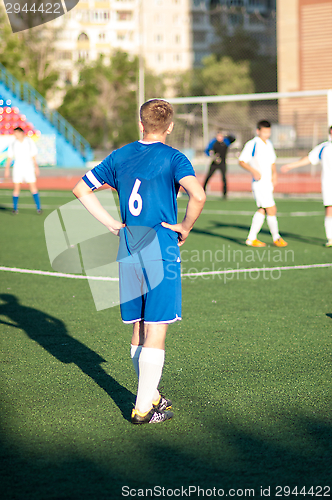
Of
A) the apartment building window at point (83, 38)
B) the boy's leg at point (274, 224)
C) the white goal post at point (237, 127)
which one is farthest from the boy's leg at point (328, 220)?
the apartment building window at point (83, 38)

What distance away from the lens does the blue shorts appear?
10.8ft

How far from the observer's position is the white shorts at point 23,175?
1489 cm

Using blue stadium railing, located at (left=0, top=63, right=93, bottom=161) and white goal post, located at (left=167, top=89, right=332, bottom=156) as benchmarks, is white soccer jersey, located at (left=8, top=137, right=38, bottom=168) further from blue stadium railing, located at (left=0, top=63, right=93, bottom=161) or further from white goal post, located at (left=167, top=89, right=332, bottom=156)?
blue stadium railing, located at (left=0, top=63, right=93, bottom=161)

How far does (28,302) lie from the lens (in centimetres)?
662

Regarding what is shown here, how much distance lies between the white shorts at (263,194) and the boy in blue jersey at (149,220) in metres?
6.71

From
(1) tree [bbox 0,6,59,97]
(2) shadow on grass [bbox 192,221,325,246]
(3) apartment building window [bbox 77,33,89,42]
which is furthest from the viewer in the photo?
(3) apartment building window [bbox 77,33,89,42]

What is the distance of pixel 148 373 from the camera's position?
3.37m

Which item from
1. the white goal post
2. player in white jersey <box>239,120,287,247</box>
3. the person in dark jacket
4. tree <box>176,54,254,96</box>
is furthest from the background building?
player in white jersey <box>239,120,287,247</box>

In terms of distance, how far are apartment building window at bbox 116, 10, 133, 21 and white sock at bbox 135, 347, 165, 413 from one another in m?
82.0

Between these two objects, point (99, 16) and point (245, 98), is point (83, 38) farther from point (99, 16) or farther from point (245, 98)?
point (245, 98)

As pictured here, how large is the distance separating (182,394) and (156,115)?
1898mm

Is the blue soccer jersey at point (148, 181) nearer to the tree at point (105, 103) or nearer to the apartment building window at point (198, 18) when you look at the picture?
the tree at point (105, 103)

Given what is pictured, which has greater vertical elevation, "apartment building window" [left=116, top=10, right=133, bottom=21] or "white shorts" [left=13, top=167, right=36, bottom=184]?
"apartment building window" [left=116, top=10, right=133, bottom=21]

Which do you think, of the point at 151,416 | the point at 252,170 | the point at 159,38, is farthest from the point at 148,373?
the point at 159,38
